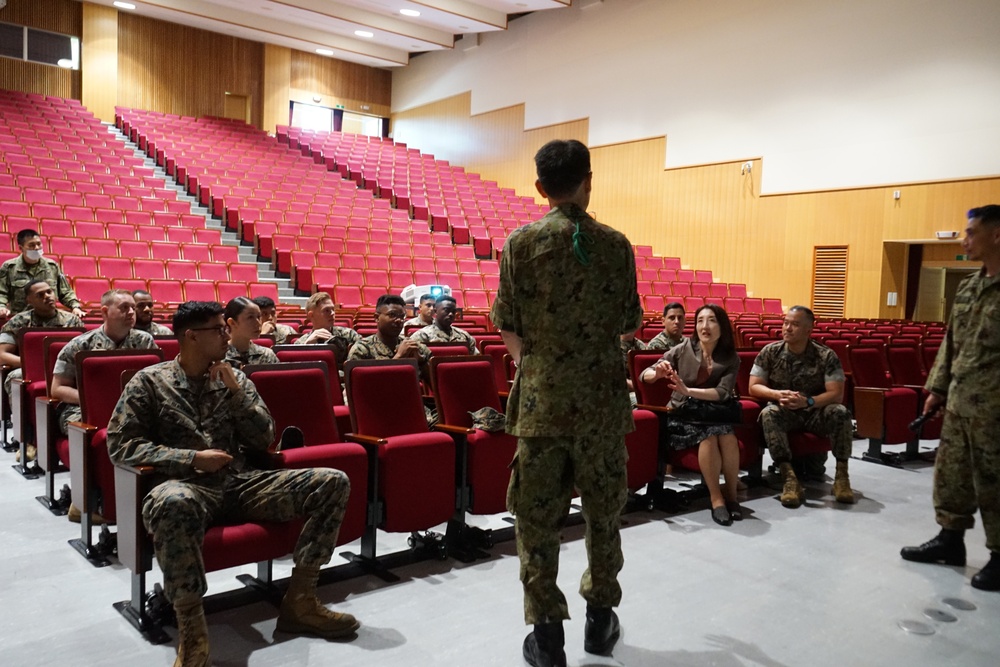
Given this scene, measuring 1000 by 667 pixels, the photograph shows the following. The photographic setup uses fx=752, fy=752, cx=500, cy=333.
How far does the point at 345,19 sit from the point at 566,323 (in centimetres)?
1406

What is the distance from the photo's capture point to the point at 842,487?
3.59 metres

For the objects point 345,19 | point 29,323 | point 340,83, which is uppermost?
point 345,19

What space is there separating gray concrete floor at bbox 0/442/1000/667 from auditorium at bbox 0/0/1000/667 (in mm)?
15

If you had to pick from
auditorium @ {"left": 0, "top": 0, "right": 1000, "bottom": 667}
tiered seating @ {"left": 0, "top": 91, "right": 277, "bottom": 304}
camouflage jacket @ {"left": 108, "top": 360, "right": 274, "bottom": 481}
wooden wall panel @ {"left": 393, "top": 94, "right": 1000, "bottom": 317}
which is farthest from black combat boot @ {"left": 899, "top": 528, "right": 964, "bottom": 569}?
wooden wall panel @ {"left": 393, "top": 94, "right": 1000, "bottom": 317}

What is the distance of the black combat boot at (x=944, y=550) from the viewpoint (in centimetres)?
272

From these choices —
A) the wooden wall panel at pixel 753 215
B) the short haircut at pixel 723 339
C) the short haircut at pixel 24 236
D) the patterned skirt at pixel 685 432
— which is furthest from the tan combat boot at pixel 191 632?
the wooden wall panel at pixel 753 215

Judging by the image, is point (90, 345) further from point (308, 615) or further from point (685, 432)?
point (685, 432)

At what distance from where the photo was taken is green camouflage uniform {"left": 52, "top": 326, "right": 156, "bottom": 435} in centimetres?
297

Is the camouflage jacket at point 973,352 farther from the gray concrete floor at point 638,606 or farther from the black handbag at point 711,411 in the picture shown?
the black handbag at point 711,411

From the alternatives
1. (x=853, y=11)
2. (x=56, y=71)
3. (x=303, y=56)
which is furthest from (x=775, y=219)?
(x=56, y=71)

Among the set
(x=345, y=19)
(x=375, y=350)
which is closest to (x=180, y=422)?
(x=375, y=350)

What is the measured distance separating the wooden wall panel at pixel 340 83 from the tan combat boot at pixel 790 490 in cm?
1582

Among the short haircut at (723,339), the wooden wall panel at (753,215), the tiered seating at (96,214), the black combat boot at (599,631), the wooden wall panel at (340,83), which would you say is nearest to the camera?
the black combat boot at (599,631)

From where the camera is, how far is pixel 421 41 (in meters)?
15.7
